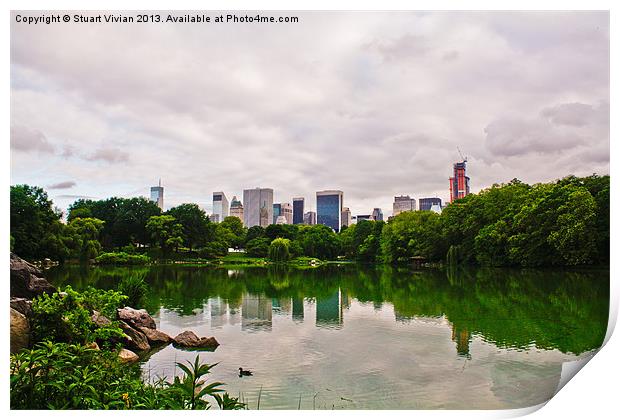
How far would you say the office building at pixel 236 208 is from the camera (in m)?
6.39

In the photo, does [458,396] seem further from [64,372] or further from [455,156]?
[455,156]

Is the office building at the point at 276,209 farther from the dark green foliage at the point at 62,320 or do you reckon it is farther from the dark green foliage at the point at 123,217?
the dark green foliage at the point at 62,320

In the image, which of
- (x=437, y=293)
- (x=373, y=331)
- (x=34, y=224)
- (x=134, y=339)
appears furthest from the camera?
(x=437, y=293)

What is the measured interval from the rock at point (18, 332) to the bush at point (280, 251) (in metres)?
4.40

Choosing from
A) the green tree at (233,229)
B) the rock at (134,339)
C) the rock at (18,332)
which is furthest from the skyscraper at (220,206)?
the rock at (18,332)

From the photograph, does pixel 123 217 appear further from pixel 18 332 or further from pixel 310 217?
pixel 18 332

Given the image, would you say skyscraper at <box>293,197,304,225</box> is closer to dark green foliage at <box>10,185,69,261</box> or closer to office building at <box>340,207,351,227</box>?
office building at <box>340,207,351,227</box>

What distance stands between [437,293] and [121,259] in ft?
16.9

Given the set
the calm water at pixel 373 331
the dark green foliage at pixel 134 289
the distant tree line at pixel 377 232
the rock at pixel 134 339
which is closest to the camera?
the calm water at pixel 373 331

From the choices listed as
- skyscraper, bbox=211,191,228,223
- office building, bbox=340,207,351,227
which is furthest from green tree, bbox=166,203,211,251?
office building, bbox=340,207,351,227

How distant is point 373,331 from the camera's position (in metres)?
5.61

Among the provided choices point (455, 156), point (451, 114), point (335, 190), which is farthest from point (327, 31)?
point (455, 156)

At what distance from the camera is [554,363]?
175 inches

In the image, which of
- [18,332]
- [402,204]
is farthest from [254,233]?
[18,332]
